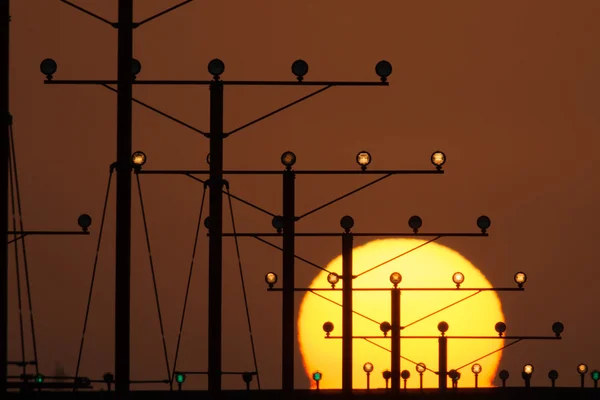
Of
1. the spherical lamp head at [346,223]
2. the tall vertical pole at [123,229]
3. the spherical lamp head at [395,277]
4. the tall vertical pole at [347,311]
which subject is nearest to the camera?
the tall vertical pole at [123,229]

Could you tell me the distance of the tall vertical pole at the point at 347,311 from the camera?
57281 millimetres

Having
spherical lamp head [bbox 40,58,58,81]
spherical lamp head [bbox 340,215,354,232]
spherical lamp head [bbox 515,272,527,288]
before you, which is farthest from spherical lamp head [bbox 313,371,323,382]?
spherical lamp head [bbox 40,58,58,81]

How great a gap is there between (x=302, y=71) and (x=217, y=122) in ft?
6.48

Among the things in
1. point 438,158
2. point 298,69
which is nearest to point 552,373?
point 438,158

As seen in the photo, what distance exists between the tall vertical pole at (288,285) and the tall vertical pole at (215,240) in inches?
266

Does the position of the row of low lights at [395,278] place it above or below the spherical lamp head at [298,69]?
below

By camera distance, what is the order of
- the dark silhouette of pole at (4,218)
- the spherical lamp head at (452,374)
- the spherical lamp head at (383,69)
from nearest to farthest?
1. the dark silhouette of pole at (4,218)
2. the spherical lamp head at (383,69)
3. the spherical lamp head at (452,374)

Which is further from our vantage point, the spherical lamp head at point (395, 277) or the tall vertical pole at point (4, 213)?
the spherical lamp head at point (395, 277)

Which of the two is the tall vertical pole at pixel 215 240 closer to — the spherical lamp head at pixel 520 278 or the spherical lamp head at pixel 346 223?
the spherical lamp head at pixel 346 223

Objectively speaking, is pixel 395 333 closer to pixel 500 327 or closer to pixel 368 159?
pixel 500 327

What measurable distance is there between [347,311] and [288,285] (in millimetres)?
4872

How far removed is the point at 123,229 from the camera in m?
36.9

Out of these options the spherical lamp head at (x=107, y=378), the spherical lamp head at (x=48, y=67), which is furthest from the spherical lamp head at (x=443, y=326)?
the spherical lamp head at (x=48, y=67)

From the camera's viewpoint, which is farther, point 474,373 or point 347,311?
point 474,373
